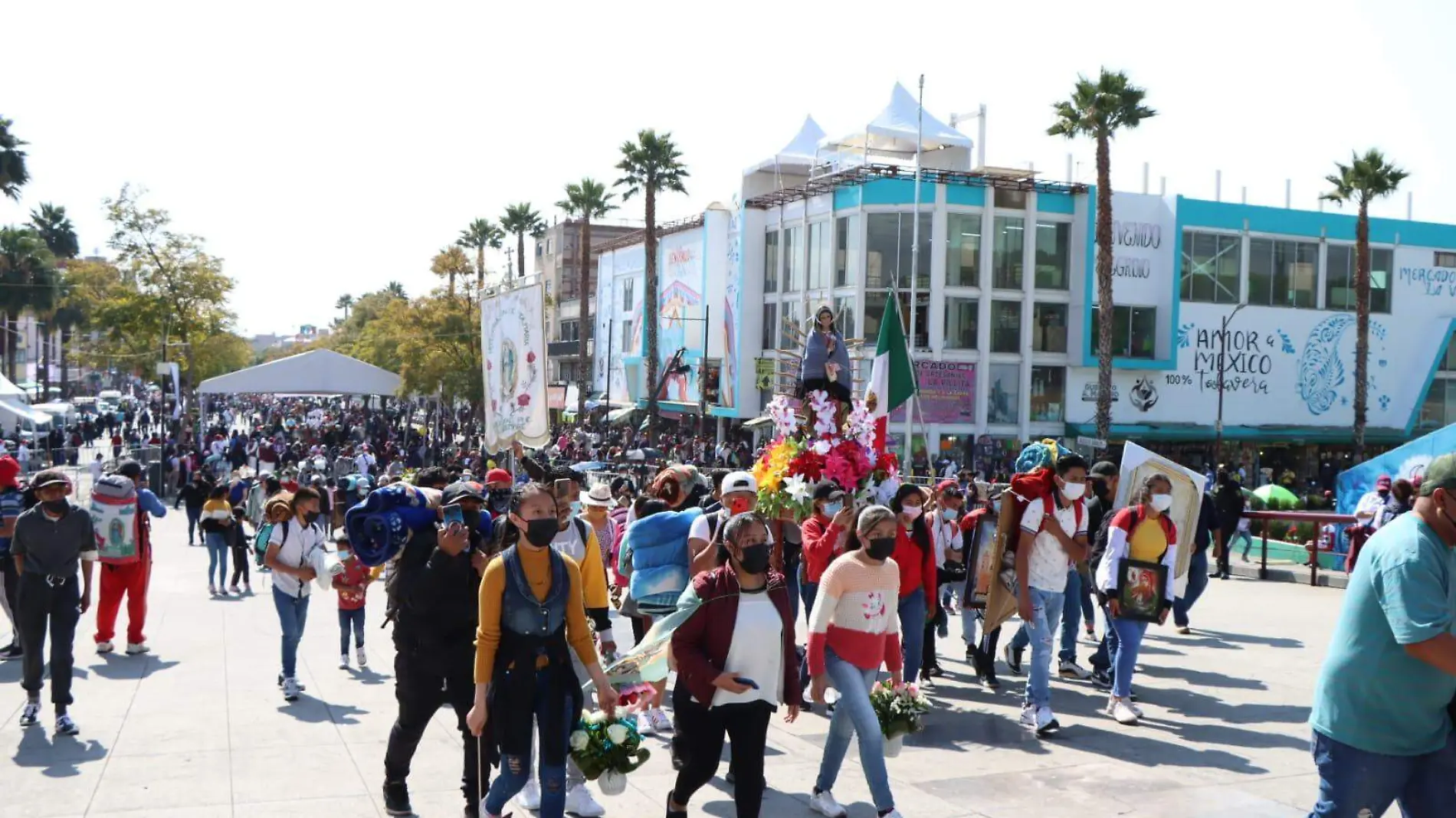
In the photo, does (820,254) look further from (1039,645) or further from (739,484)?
(739,484)

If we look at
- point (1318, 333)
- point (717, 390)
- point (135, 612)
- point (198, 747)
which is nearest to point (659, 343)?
point (717, 390)

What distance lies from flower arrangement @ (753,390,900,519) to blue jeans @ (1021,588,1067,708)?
5.85 feet

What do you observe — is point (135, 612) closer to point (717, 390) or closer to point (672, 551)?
point (672, 551)

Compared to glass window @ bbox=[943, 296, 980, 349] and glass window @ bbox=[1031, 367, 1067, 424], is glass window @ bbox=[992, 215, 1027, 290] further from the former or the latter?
glass window @ bbox=[1031, 367, 1067, 424]

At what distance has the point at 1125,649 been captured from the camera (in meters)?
8.38

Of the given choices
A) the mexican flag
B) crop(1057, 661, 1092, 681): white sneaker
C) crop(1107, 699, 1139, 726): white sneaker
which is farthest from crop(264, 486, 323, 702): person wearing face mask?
the mexican flag

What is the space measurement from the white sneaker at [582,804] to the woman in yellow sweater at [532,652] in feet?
3.17

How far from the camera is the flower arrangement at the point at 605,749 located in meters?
5.52

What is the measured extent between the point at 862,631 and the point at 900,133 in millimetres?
41677

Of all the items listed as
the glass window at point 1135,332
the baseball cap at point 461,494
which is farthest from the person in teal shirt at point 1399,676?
the glass window at point 1135,332

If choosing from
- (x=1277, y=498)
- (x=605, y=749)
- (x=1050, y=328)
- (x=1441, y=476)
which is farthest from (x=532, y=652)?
(x=1050, y=328)

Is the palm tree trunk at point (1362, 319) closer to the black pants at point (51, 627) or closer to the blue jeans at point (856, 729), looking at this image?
the blue jeans at point (856, 729)

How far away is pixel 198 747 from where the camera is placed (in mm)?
7656

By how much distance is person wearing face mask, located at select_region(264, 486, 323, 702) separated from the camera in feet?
29.9
